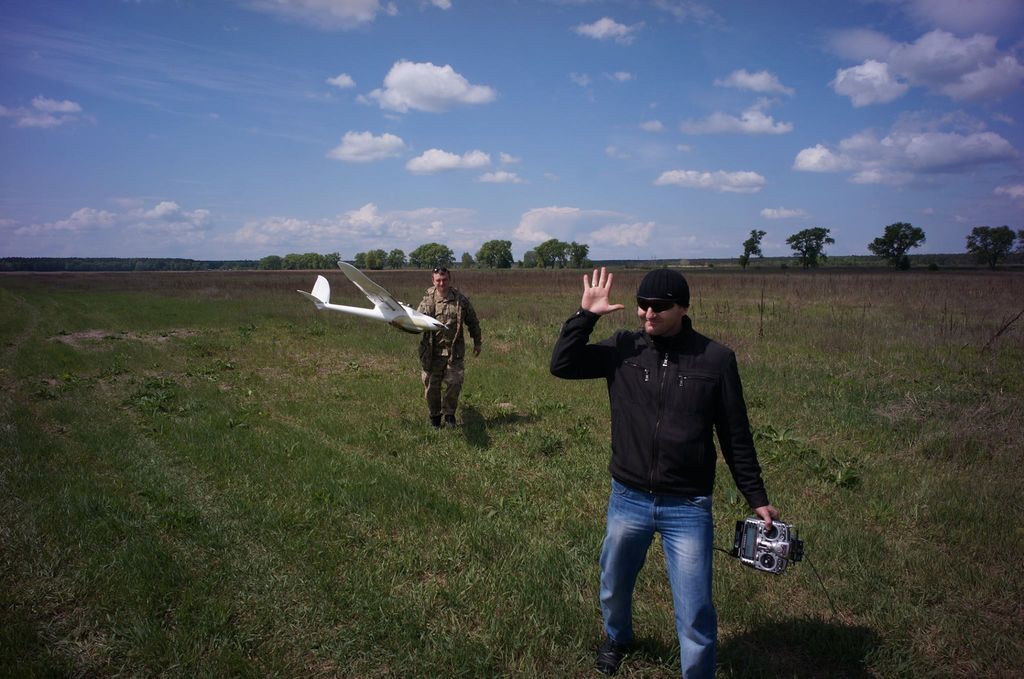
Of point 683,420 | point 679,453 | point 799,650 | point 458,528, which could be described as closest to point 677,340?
point 683,420

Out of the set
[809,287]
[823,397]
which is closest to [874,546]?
[823,397]

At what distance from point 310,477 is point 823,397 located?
7.68m

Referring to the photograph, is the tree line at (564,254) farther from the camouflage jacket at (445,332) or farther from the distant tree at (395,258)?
the camouflage jacket at (445,332)

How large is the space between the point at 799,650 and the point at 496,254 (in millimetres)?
Answer: 102594

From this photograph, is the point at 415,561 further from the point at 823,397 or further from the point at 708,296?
the point at 708,296

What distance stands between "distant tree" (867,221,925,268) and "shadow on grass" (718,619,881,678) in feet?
264

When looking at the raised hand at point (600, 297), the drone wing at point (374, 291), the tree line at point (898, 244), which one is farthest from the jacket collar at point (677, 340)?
the tree line at point (898, 244)

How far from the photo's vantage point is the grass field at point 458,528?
341 centimetres

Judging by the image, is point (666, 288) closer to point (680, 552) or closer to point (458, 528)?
point (680, 552)

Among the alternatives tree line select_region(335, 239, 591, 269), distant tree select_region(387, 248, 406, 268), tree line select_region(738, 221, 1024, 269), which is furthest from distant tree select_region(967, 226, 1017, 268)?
distant tree select_region(387, 248, 406, 268)

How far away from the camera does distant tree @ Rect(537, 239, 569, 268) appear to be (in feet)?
351

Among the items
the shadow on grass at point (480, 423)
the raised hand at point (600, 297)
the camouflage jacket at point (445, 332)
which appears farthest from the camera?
the camouflage jacket at point (445, 332)

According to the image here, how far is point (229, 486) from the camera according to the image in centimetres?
Result: 569

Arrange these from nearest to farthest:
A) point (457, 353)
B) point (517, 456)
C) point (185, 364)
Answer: point (517, 456) < point (457, 353) < point (185, 364)
